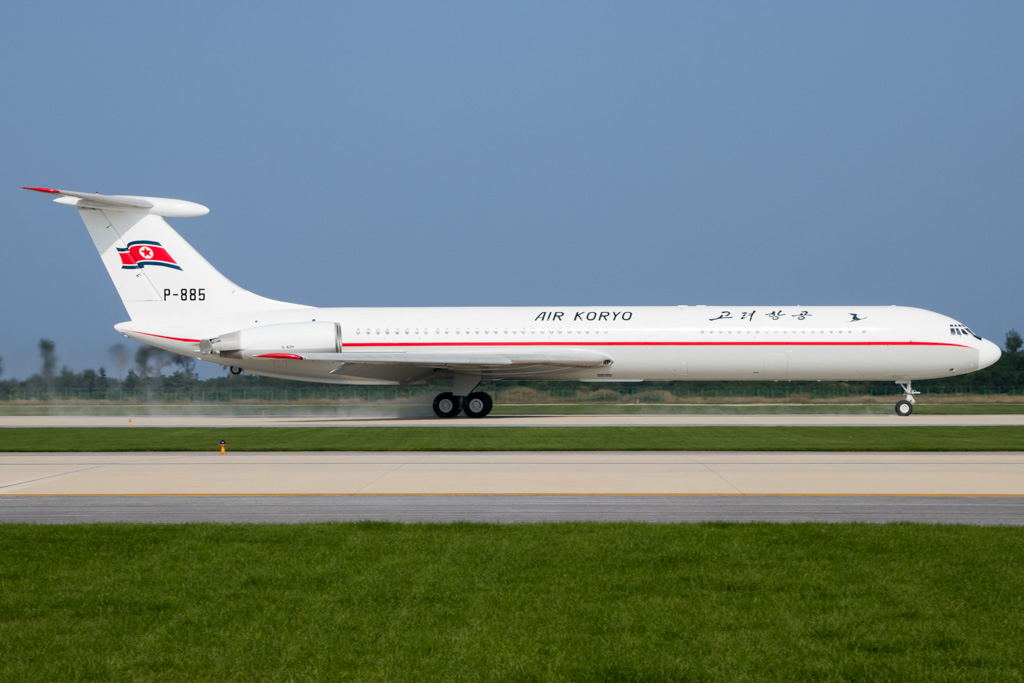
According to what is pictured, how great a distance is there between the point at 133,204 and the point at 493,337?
14252 mm

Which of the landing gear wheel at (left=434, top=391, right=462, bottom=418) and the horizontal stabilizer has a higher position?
the horizontal stabilizer

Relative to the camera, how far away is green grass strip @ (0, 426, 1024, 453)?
71.7ft

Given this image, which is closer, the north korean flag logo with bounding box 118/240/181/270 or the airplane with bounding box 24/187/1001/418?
the airplane with bounding box 24/187/1001/418

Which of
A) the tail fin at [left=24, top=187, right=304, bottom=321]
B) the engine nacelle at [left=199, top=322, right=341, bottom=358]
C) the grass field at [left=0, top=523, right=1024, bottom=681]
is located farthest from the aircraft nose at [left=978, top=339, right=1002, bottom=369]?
the tail fin at [left=24, top=187, right=304, bottom=321]

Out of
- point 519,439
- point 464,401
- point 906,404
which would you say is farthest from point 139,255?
point 906,404

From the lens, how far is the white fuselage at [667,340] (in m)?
34.9

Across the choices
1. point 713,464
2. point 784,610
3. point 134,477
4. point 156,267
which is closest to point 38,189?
point 156,267

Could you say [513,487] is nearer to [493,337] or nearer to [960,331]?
[493,337]

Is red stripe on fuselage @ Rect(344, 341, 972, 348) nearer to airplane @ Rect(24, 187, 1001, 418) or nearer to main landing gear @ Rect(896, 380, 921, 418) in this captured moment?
airplane @ Rect(24, 187, 1001, 418)

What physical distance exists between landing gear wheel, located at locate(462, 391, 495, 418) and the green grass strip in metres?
7.94

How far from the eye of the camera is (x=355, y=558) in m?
8.84

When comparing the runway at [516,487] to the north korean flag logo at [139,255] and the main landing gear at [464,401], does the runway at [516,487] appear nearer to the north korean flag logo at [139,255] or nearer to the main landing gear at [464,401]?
the main landing gear at [464,401]

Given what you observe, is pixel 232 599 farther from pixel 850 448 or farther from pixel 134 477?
pixel 850 448

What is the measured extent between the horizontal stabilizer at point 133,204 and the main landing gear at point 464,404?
1196 cm
